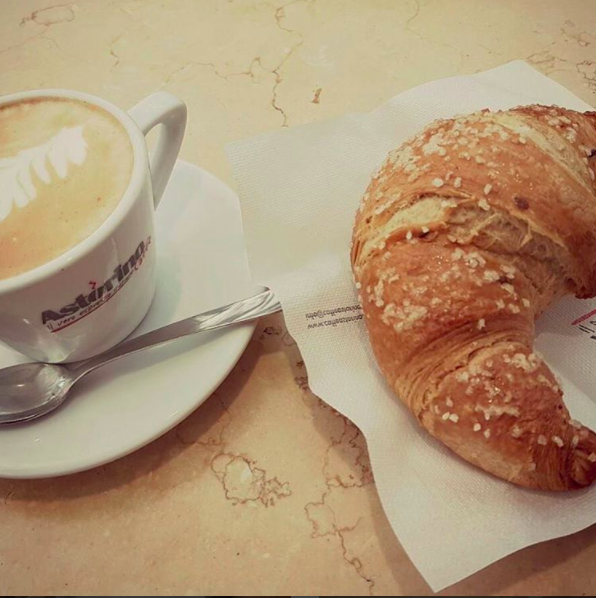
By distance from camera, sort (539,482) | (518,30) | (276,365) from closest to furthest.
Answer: (539,482) < (276,365) < (518,30)

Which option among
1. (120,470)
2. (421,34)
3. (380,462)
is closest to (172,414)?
(120,470)

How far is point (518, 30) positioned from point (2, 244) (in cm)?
103

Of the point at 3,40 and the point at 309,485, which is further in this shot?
the point at 3,40

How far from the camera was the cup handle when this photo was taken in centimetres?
67

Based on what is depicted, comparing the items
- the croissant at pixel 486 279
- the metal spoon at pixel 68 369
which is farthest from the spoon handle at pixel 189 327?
the croissant at pixel 486 279

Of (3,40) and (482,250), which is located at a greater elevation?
(482,250)

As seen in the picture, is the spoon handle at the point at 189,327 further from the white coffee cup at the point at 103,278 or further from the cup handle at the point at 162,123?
the cup handle at the point at 162,123

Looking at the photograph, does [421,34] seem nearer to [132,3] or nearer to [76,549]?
[132,3]

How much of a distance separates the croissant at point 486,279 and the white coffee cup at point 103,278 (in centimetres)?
25

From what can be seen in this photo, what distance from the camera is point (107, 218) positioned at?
58 centimetres

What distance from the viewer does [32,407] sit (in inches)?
25.2

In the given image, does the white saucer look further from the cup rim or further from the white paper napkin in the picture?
the cup rim

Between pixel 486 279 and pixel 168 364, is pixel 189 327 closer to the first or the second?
pixel 168 364

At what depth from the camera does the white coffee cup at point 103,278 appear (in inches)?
21.8
